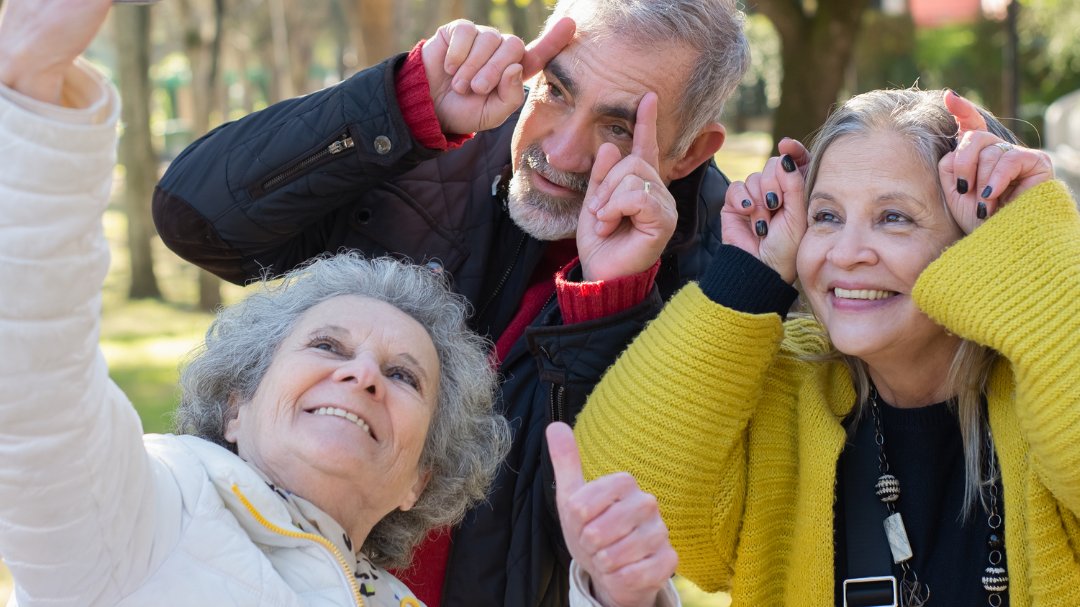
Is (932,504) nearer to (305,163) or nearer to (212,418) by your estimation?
(212,418)

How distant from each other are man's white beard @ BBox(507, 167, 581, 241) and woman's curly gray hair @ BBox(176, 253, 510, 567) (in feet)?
1.41

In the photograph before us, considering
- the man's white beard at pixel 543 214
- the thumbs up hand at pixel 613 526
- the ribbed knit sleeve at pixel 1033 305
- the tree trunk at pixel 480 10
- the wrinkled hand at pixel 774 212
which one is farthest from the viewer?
the tree trunk at pixel 480 10

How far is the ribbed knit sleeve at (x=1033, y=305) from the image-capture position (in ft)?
7.85

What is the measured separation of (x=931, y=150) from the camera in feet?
8.98

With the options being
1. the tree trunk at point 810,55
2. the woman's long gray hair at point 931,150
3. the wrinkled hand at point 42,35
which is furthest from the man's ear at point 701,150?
the tree trunk at point 810,55

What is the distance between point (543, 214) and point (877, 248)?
1.01 m

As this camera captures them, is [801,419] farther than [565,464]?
Yes

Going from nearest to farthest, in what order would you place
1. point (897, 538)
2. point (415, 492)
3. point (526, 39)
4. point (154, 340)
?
point (897, 538), point (415, 492), point (154, 340), point (526, 39)

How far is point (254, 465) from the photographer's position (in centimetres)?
254

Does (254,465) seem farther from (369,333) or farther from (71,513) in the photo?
(71,513)

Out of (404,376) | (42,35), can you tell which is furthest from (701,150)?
(42,35)

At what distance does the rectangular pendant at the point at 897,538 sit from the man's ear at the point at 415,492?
104cm

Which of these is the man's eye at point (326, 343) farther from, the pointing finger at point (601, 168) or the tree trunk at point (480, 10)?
the tree trunk at point (480, 10)

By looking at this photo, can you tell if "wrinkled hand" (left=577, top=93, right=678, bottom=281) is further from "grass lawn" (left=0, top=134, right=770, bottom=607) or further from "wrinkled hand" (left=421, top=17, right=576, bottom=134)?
"grass lawn" (left=0, top=134, right=770, bottom=607)
